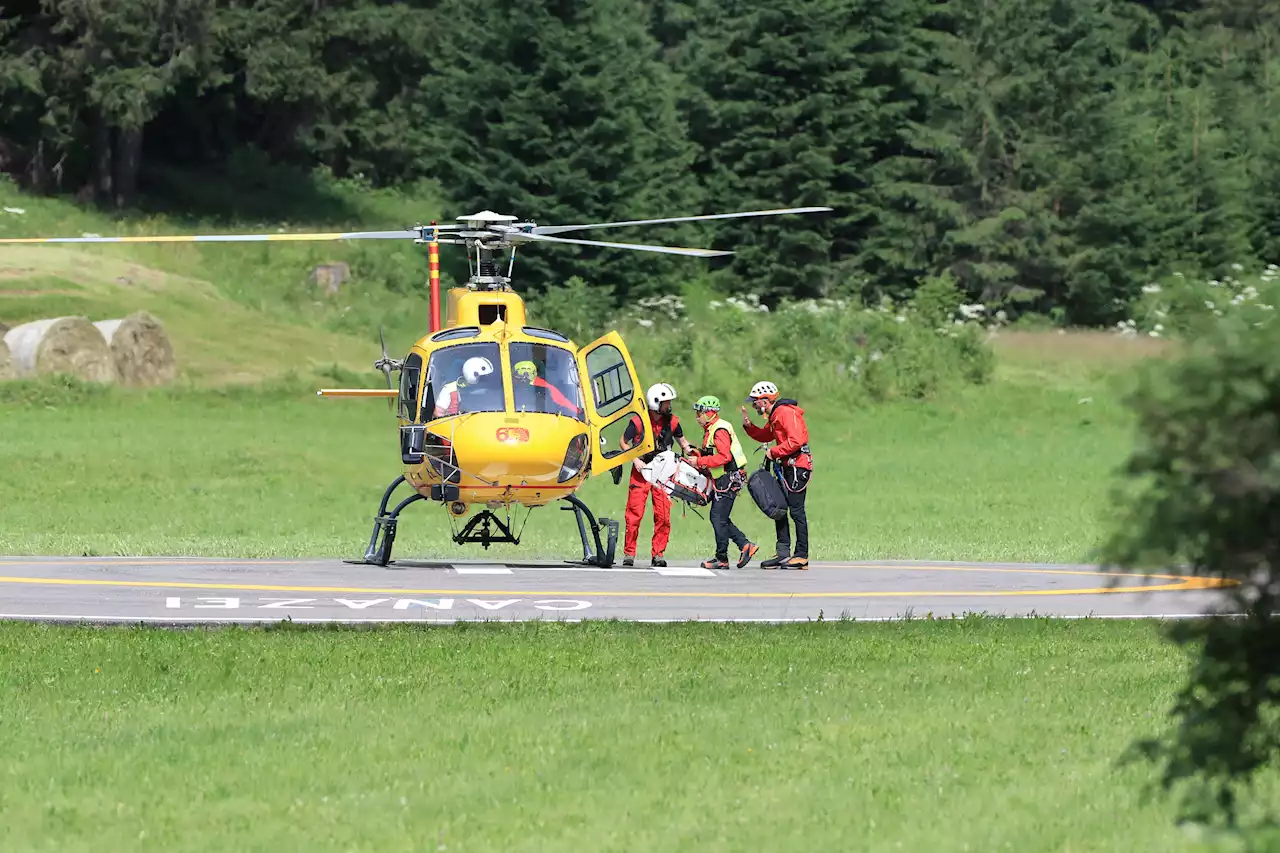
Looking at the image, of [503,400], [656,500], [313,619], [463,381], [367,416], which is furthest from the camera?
[367,416]

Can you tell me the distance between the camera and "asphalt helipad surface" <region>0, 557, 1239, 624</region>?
16125mm

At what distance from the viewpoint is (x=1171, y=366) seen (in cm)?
648

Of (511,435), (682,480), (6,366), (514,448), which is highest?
(6,366)

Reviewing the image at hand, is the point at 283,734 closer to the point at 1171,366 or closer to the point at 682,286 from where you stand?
the point at 1171,366

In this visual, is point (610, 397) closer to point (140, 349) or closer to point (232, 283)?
point (140, 349)

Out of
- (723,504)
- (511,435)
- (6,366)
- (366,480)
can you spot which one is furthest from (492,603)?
(6,366)

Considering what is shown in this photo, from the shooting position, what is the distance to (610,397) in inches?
772

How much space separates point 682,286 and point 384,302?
37.1 feet

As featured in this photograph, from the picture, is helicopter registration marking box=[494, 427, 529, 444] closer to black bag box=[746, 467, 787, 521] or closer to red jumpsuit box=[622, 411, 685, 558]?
red jumpsuit box=[622, 411, 685, 558]

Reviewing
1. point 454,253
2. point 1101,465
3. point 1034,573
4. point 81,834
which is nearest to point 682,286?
point 454,253

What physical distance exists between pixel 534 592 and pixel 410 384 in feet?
9.07

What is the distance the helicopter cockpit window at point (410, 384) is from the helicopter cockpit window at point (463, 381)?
0.84 ft

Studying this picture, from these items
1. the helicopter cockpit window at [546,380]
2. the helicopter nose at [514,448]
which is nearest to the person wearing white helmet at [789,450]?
the helicopter cockpit window at [546,380]

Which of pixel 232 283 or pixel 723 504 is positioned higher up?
pixel 232 283
